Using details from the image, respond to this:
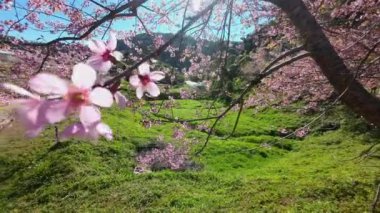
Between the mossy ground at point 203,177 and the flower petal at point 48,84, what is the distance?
4647 mm

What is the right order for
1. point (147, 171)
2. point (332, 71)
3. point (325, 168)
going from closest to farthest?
point (332, 71), point (325, 168), point (147, 171)

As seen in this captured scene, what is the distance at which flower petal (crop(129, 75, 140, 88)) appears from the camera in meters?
1.17

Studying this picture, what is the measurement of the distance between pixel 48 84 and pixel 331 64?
2.66 m

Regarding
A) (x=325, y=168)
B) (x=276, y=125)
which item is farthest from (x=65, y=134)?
(x=276, y=125)

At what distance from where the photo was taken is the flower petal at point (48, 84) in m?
0.71

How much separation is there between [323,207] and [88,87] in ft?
22.5

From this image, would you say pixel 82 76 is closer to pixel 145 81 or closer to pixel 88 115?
pixel 88 115

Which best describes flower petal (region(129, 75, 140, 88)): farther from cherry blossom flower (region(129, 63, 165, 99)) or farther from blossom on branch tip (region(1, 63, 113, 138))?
blossom on branch tip (region(1, 63, 113, 138))

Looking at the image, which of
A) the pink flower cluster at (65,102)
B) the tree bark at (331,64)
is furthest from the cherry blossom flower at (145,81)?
the tree bark at (331,64)

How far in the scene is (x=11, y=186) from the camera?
10.1m

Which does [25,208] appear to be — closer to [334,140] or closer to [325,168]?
[325,168]

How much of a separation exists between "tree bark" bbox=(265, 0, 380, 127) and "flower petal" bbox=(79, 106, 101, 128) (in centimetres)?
252

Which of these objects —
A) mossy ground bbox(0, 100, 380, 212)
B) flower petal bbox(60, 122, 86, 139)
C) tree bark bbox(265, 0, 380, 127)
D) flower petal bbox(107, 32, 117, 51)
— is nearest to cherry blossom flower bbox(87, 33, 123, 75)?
flower petal bbox(107, 32, 117, 51)

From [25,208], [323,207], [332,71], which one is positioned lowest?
[25,208]
